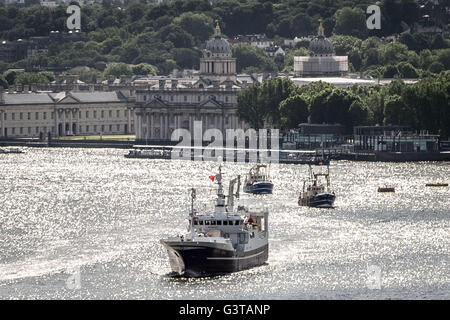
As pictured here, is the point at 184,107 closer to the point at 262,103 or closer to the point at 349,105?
the point at 262,103

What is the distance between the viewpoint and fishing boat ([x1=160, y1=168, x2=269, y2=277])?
86.9m

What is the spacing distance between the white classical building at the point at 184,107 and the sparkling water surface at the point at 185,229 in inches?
1581

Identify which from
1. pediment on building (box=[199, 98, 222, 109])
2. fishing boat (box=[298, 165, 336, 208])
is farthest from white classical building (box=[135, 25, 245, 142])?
fishing boat (box=[298, 165, 336, 208])

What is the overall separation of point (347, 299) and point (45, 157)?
3017 inches

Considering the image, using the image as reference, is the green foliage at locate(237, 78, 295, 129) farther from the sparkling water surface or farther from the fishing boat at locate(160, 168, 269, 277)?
the fishing boat at locate(160, 168, 269, 277)

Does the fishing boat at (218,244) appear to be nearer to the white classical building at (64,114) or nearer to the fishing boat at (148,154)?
the fishing boat at (148,154)

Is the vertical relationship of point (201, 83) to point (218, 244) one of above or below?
above

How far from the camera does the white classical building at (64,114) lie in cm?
18875

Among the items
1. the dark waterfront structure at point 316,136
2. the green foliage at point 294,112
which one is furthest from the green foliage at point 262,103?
the dark waterfront structure at point 316,136

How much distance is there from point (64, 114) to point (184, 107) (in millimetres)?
13615

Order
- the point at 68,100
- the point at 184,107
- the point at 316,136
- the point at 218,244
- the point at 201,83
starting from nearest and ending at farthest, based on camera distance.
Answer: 1. the point at 218,244
2. the point at 316,136
3. the point at 184,107
4. the point at 201,83
5. the point at 68,100

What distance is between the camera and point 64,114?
191375mm

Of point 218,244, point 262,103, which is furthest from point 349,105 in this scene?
point 218,244

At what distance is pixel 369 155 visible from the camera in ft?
493
